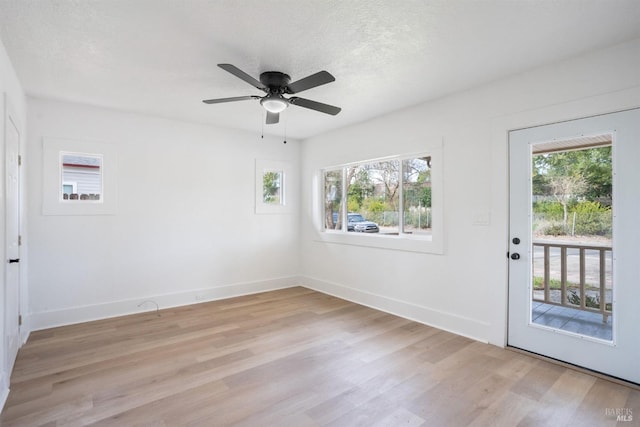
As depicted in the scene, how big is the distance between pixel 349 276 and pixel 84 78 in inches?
154

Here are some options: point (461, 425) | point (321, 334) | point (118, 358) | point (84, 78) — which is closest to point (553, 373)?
point (461, 425)

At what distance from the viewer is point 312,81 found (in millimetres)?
Answer: 2521

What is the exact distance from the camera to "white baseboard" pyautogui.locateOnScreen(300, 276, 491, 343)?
134 inches

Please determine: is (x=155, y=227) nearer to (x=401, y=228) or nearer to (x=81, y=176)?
(x=81, y=176)

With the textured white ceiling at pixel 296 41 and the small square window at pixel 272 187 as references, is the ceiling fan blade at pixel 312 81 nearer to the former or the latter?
the textured white ceiling at pixel 296 41

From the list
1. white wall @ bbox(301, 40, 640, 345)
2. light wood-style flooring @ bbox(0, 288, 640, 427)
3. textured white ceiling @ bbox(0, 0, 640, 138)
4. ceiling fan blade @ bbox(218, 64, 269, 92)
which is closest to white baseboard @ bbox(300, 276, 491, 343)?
white wall @ bbox(301, 40, 640, 345)

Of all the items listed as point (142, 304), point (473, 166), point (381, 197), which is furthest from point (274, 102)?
point (142, 304)

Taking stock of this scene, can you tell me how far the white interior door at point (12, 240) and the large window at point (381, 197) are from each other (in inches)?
149

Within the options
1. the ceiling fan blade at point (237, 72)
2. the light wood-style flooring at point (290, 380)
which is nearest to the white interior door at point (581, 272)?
the light wood-style flooring at point (290, 380)

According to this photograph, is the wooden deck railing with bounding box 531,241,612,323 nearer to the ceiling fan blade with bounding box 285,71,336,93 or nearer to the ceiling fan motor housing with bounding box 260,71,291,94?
the ceiling fan blade with bounding box 285,71,336,93

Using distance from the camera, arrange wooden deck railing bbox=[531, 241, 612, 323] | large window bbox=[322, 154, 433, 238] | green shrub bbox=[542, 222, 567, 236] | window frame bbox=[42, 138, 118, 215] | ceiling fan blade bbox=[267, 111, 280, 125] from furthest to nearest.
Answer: large window bbox=[322, 154, 433, 238]
window frame bbox=[42, 138, 118, 215]
ceiling fan blade bbox=[267, 111, 280, 125]
green shrub bbox=[542, 222, 567, 236]
wooden deck railing bbox=[531, 241, 612, 323]

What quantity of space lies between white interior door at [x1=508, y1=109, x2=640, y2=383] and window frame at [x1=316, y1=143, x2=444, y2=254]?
781mm

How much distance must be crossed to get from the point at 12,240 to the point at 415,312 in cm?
403

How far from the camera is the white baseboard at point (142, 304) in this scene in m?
3.73
